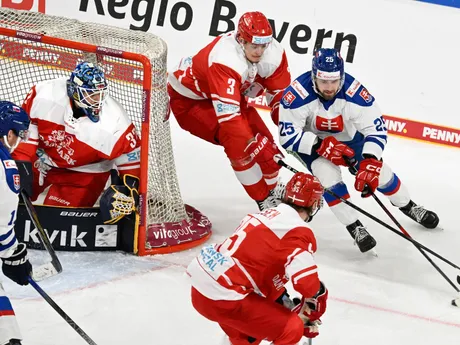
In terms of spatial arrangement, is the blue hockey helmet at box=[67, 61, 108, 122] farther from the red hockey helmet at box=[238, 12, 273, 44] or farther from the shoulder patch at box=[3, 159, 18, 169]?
the shoulder patch at box=[3, 159, 18, 169]

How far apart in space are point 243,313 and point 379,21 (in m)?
3.46

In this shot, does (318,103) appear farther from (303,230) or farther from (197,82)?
(303,230)

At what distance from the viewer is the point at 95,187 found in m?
5.66

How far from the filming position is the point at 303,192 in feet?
13.5

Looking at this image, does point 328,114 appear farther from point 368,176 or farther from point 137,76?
point 137,76

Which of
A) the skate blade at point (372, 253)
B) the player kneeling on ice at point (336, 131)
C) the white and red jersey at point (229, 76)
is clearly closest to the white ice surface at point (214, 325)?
the skate blade at point (372, 253)

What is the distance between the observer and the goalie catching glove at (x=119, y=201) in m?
5.26

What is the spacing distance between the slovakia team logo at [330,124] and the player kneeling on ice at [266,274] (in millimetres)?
1435

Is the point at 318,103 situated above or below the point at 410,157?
above

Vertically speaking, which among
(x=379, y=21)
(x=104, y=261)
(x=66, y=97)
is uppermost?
(x=379, y=21)

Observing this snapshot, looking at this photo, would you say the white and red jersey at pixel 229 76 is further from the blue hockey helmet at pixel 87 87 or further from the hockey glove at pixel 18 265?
the hockey glove at pixel 18 265

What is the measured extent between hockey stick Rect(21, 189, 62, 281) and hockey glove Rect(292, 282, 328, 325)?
1.52m

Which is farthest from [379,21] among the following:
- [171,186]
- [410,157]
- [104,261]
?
[104,261]

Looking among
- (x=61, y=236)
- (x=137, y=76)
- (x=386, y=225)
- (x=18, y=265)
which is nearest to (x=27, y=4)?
(x=137, y=76)
